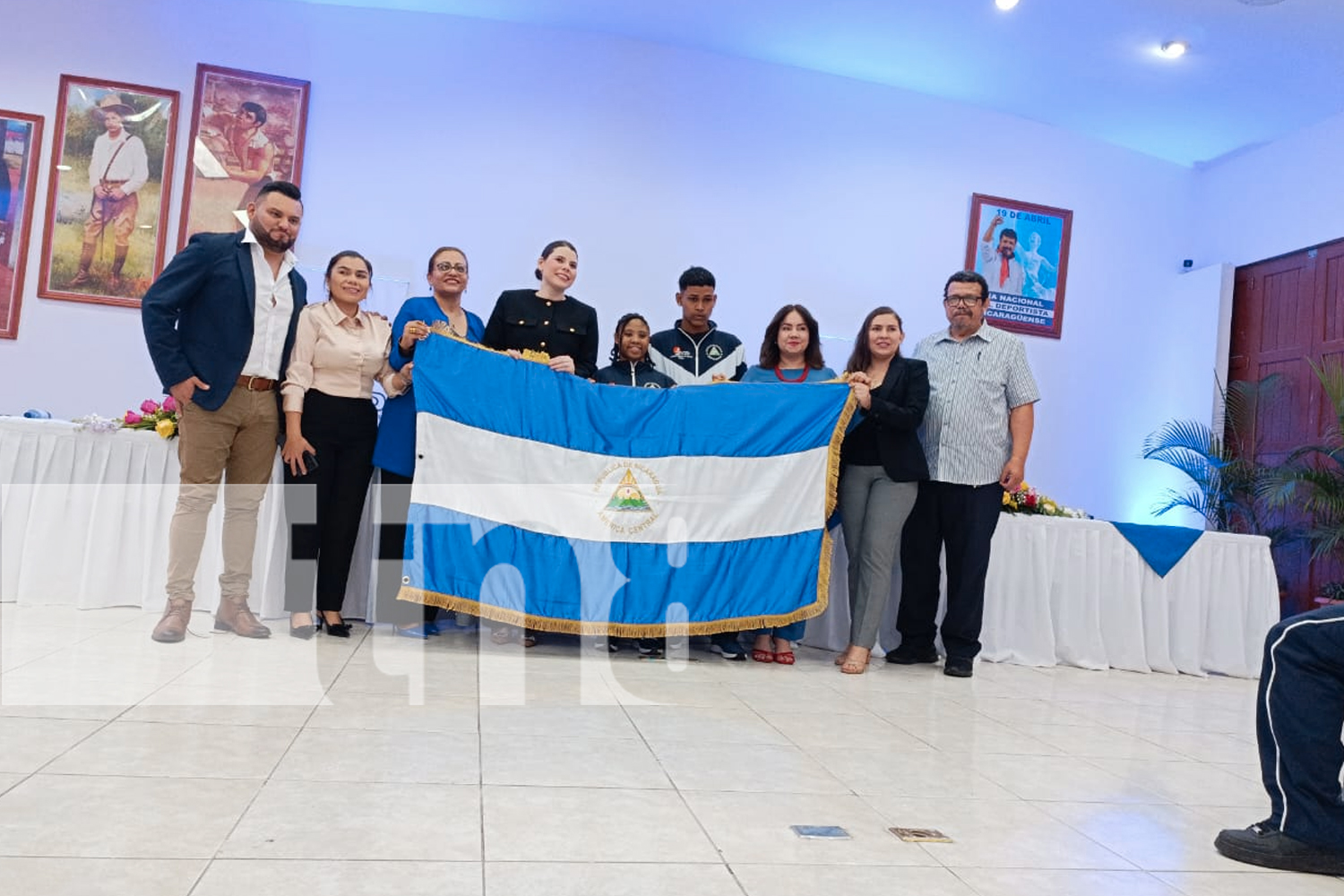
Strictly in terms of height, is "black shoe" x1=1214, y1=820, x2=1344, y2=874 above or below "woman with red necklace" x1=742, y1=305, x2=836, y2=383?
below

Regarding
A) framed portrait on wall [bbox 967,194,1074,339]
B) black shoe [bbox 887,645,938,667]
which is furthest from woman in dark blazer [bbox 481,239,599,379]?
framed portrait on wall [bbox 967,194,1074,339]

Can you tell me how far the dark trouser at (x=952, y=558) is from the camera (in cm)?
370

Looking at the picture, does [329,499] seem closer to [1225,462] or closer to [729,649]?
[729,649]

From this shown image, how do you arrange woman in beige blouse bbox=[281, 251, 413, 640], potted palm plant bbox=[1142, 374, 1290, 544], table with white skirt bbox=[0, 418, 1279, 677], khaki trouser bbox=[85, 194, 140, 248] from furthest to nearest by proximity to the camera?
potted palm plant bbox=[1142, 374, 1290, 544] < khaki trouser bbox=[85, 194, 140, 248] < table with white skirt bbox=[0, 418, 1279, 677] < woman in beige blouse bbox=[281, 251, 413, 640]

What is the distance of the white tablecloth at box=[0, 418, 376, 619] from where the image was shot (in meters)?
3.71

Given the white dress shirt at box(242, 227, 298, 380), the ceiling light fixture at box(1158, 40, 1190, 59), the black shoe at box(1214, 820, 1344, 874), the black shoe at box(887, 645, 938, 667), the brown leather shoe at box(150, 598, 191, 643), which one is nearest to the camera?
the black shoe at box(1214, 820, 1344, 874)

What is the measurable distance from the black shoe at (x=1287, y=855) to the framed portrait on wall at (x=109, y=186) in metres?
5.94

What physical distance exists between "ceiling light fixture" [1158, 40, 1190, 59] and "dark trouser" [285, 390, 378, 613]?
4937mm

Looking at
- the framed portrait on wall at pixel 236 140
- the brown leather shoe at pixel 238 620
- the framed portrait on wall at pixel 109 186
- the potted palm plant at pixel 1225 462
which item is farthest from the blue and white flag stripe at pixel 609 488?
the potted palm plant at pixel 1225 462

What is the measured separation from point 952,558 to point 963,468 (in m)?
0.34

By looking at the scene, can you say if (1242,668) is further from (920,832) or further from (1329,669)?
(920,832)

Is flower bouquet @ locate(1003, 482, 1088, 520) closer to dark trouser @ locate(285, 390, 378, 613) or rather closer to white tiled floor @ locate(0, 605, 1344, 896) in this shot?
white tiled floor @ locate(0, 605, 1344, 896)

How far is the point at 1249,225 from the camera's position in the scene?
6.91 m

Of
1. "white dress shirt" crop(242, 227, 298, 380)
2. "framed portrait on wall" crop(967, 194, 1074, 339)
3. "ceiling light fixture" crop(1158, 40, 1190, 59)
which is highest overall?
"ceiling light fixture" crop(1158, 40, 1190, 59)
